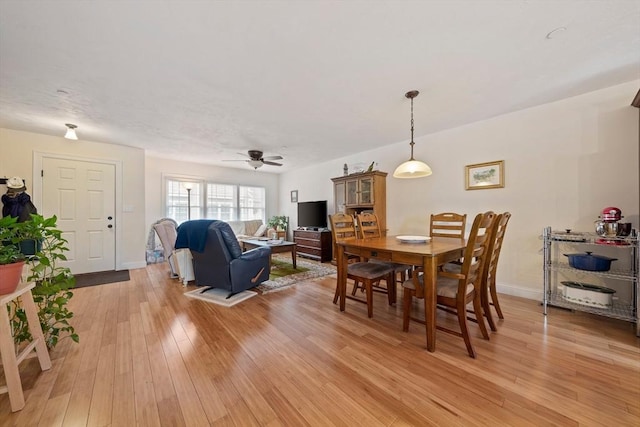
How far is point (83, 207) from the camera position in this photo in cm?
429

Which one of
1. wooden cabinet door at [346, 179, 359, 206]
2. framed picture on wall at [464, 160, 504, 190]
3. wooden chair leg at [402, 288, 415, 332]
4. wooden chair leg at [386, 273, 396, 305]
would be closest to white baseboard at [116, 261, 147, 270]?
wooden cabinet door at [346, 179, 359, 206]

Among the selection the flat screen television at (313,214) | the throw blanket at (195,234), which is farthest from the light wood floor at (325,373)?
the flat screen television at (313,214)

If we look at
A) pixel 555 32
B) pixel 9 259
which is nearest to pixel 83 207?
pixel 9 259

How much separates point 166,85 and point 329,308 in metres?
2.93

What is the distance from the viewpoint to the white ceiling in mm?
1564

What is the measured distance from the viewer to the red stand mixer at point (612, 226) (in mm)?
2207

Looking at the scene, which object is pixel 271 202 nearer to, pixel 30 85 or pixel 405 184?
pixel 405 184

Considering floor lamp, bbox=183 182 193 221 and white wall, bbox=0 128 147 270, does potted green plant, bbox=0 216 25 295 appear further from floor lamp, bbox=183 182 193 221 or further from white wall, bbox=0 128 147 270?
floor lamp, bbox=183 182 193 221

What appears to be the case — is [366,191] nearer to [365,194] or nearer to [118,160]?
[365,194]

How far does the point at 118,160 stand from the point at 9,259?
403cm

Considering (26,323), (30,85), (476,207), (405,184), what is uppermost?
(30,85)

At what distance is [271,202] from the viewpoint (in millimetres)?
7664

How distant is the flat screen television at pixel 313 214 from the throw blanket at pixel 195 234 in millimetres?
3180

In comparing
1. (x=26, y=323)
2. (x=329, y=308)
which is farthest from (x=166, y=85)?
(x=329, y=308)
